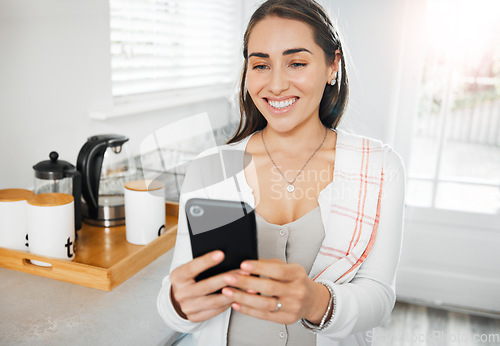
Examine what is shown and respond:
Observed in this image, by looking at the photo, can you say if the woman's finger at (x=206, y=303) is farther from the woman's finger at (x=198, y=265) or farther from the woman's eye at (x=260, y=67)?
the woman's eye at (x=260, y=67)

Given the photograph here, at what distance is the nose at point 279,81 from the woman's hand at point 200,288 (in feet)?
0.97

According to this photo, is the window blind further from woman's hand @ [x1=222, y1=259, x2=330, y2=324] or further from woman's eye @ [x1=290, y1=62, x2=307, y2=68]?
woman's hand @ [x1=222, y1=259, x2=330, y2=324]

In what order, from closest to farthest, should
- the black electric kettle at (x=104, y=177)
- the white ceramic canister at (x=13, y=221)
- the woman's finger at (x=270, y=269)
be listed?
the woman's finger at (x=270, y=269) → the white ceramic canister at (x=13, y=221) → the black electric kettle at (x=104, y=177)

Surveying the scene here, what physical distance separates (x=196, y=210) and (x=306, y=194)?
28 centimetres

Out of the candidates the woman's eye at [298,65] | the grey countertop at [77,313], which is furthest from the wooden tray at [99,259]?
the woman's eye at [298,65]

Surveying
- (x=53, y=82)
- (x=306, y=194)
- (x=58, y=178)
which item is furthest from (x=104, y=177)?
(x=306, y=194)

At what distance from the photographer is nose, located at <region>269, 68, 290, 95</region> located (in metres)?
0.69

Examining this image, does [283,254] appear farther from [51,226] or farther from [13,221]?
[13,221]

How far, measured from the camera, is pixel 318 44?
0.71m

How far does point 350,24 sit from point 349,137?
1.00 m

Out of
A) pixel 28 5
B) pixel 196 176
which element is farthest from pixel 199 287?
pixel 28 5

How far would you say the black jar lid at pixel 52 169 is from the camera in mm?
895

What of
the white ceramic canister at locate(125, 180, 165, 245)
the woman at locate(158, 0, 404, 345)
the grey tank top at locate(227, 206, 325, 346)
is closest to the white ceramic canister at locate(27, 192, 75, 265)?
the white ceramic canister at locate(125, 180, 165, 245)

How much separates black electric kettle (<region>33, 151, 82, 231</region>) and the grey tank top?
44 centimetres
